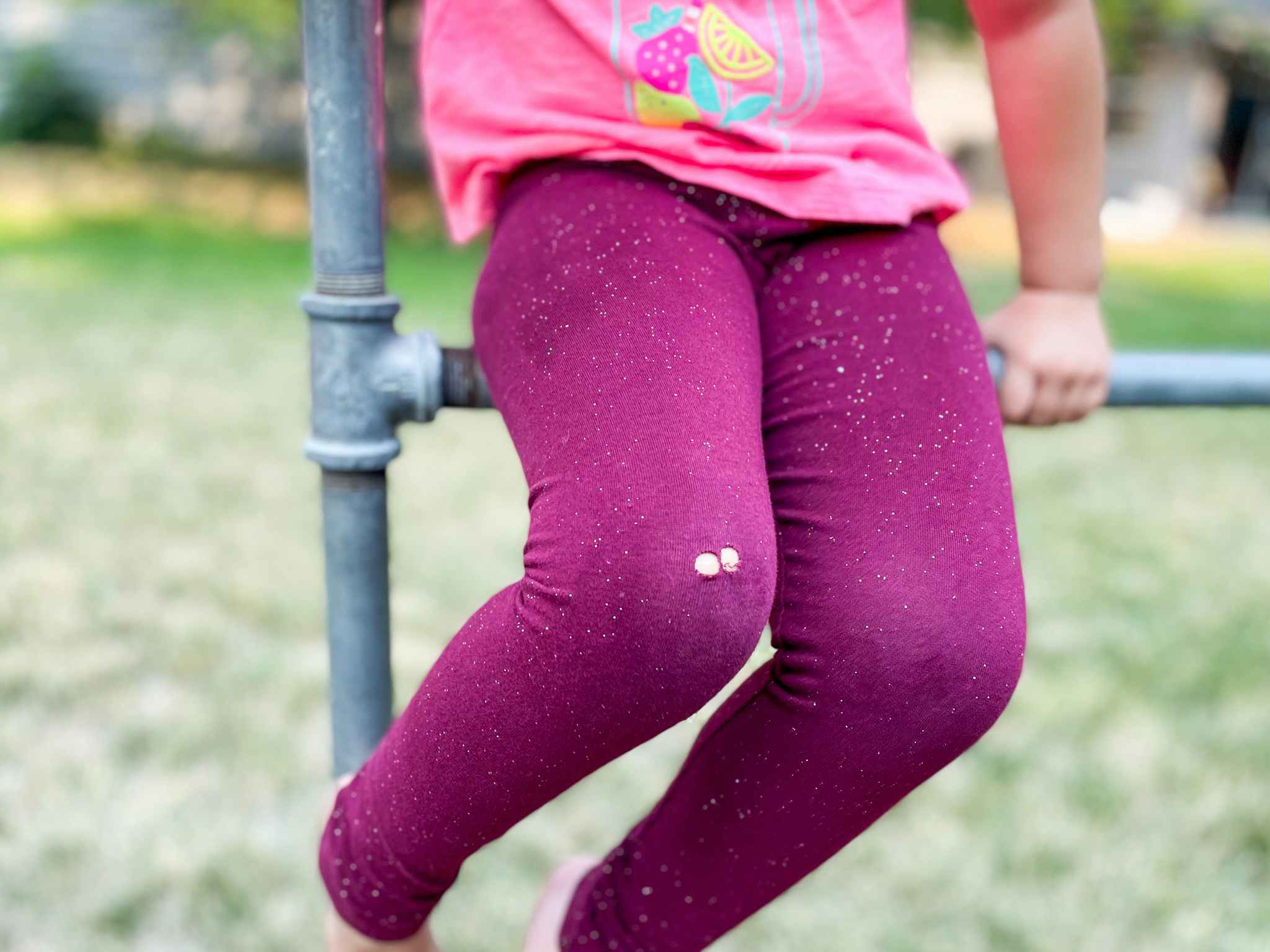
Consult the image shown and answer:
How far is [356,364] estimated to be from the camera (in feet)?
2.60

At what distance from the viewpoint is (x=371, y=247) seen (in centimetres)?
79

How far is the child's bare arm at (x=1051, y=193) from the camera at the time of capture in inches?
34.3

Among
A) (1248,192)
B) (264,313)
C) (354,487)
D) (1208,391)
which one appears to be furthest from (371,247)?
(1248,192)

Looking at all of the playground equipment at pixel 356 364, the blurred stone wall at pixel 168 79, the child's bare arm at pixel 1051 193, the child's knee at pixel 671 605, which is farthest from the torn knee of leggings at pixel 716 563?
the blurred stone wall at pixel 168 79

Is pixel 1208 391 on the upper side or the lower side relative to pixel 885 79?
lower

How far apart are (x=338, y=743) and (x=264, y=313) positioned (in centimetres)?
372

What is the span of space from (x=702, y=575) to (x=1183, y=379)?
1.47 feet

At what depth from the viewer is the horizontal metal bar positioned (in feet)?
2.87

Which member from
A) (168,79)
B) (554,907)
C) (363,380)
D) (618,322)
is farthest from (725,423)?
(168,79)

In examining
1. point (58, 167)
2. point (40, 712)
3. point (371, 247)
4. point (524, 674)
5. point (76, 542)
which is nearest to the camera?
point (524, 674)

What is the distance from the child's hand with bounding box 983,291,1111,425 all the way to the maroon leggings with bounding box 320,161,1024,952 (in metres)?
0.08

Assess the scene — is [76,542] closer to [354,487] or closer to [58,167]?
[354,487]

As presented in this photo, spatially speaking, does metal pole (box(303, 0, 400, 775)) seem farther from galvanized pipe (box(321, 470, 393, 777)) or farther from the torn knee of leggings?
the torn knee of leggings

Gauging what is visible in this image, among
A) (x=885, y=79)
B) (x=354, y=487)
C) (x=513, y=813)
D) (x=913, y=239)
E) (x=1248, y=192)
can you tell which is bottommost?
(x=1248, y=192)
